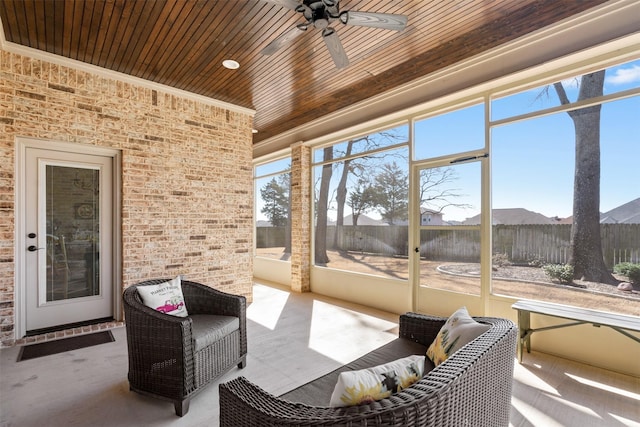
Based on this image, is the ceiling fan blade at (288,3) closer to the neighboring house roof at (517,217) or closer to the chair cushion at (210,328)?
the chair cushion at (210,328)

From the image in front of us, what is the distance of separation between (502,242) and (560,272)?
603 mm

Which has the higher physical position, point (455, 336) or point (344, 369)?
point (455, 336)

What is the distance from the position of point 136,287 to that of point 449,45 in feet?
12.7

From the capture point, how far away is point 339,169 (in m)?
5.64

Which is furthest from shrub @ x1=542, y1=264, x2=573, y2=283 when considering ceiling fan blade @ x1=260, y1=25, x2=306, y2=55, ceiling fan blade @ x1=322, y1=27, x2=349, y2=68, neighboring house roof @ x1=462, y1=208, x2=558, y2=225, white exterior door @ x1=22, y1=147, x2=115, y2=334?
white exterior door @ x1=22, y1=147, x2=115, y2=334

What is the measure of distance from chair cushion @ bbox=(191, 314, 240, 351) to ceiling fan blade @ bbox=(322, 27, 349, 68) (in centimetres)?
245

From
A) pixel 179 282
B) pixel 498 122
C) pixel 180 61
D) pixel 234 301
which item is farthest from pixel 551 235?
pixel 180 61

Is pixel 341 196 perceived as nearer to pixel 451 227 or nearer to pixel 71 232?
pixel 451 227

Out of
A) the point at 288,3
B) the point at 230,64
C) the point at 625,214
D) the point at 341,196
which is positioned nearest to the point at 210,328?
the point at 288,3

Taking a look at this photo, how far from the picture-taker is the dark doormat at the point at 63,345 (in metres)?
3.14

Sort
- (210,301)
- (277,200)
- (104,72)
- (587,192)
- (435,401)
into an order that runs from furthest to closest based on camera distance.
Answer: (277,200)
(104,72)
(587,192)
(210,301)
(435,401)

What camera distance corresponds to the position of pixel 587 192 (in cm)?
309

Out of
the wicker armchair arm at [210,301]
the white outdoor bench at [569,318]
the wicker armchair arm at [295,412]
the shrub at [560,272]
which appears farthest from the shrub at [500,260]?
the wicker armchair arm at [295,412]

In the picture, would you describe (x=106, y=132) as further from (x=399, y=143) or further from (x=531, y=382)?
(x=531, y=382)
